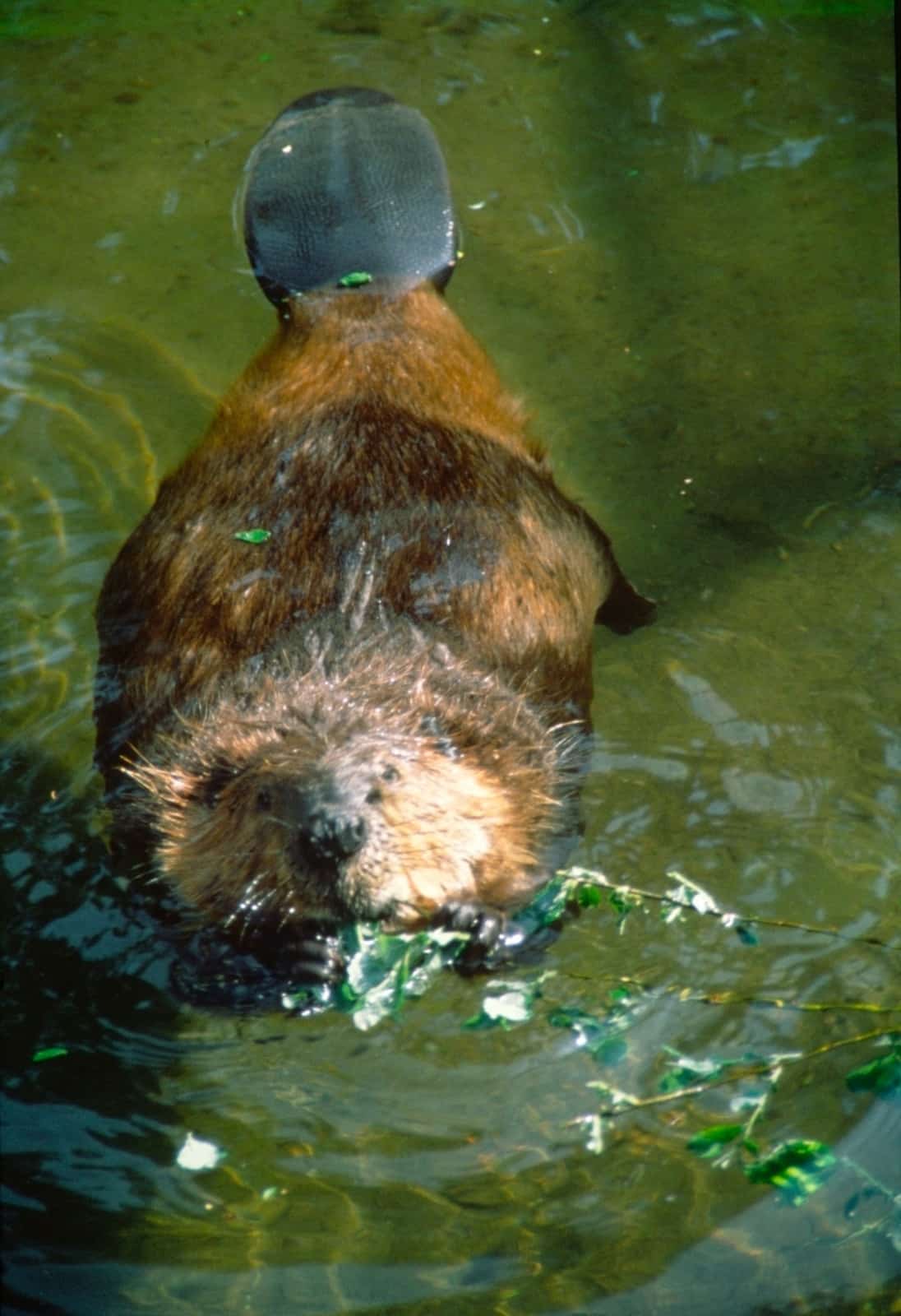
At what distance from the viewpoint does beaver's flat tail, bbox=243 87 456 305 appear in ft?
15.3

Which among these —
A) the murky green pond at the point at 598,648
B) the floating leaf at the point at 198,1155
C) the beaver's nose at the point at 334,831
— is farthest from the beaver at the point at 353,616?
the floating leaf at the point at 198,1155

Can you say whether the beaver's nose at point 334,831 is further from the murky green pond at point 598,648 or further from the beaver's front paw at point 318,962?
the murky green pond at point 598,648

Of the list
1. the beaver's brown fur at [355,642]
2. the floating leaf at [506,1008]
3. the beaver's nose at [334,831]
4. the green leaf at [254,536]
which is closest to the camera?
the floating leaf at [506,1008]

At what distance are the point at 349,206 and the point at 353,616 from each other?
1605 millimetres

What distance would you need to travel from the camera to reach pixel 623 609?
4.57m

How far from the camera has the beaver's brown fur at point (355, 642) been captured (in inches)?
128

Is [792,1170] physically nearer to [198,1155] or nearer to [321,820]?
[321,820]

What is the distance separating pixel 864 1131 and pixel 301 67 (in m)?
4.95

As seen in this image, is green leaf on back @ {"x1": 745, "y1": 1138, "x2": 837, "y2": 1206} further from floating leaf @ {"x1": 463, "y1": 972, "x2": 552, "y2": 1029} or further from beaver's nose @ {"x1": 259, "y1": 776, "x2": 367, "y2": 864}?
beaver's nose @ {"x1": 259, "y1": 776, "x2": 367, "y2": 864}

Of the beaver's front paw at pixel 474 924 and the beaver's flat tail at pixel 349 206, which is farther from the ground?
the beaver's flat tail at pixel 349 206

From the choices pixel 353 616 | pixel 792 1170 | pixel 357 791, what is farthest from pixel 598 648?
pixel 792 1170

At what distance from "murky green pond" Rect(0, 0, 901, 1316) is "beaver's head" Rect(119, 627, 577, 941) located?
0.34m

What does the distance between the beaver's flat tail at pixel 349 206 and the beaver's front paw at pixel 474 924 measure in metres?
2.10

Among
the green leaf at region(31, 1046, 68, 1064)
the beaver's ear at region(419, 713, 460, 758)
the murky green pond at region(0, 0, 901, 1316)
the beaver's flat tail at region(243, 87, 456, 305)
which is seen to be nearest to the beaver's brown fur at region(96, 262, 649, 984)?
the beaver's ear at region(419, 713, 460, 758)
